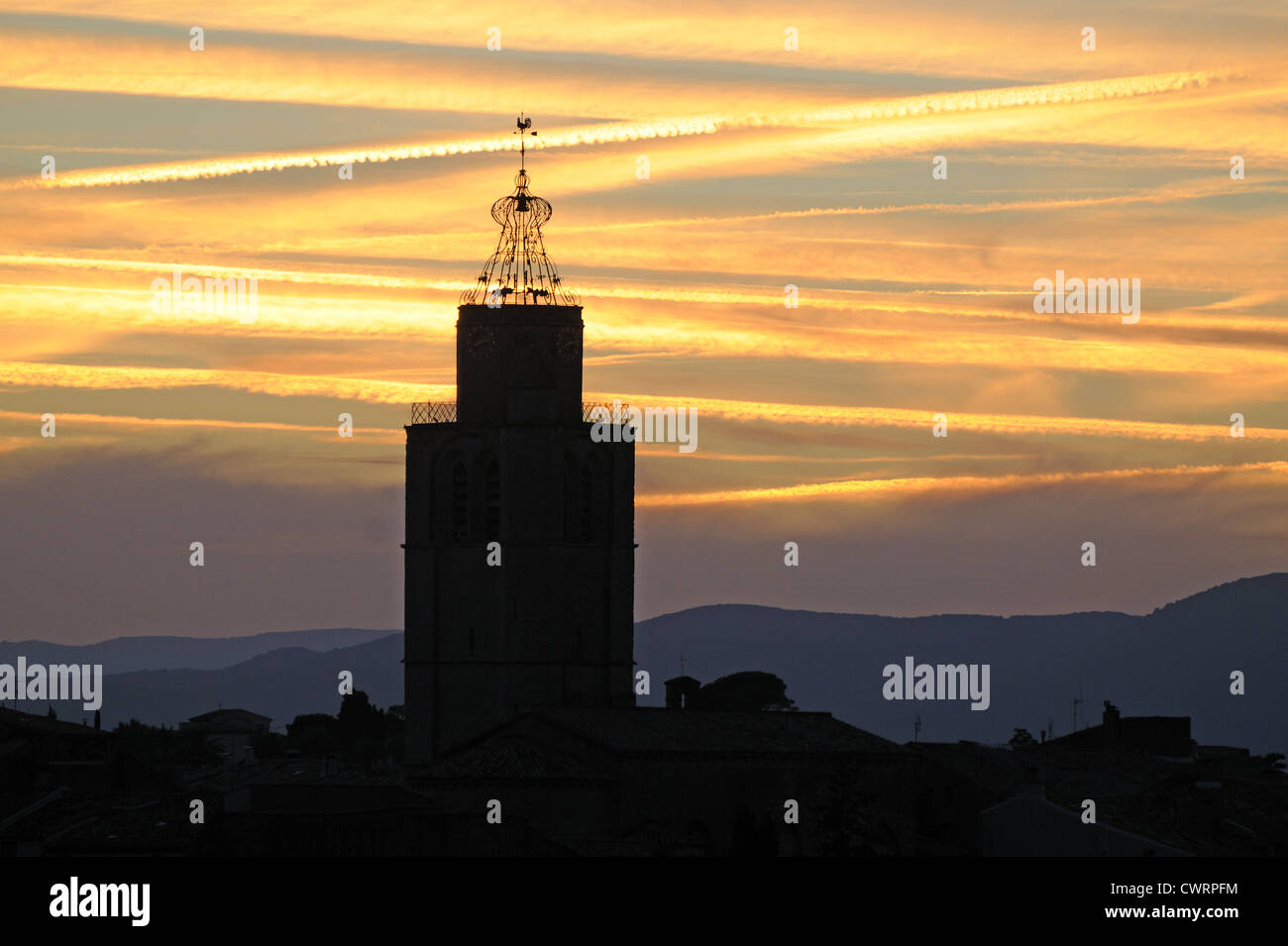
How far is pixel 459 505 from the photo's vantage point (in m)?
114

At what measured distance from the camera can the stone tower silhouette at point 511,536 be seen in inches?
4439

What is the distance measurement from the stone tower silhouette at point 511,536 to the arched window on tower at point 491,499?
0.05 m

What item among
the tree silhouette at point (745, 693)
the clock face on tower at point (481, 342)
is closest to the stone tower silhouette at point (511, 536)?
the clock face on tower at point (481, 342)

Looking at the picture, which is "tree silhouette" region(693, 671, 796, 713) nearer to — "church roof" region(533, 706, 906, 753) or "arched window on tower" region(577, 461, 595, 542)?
"arched window on tower" region(577, 461, 595, 542)

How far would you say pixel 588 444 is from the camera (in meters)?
115

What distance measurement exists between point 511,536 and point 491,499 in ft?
5.35

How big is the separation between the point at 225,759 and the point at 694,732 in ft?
181

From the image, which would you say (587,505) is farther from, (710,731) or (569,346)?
(710,731)

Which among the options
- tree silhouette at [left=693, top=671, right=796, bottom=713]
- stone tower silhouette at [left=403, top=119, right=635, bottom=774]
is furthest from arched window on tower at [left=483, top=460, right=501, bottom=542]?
tree silhouette at [left=693, top=671, right=796, bottom=713]

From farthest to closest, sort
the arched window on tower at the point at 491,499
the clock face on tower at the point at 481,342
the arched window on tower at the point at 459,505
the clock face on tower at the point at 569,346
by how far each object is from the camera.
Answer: the arched window on tower at the point at 459,505, the arched window on tower at the point at 491,499, the clock face on tower at the point at 569,346, the clock face on tower at the point at 481,342

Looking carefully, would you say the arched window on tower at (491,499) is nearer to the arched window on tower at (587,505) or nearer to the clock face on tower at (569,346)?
the arched window on tower at (587,505)
